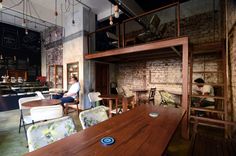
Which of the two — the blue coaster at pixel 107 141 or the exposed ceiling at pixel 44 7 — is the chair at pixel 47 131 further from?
the exposed ceiling at pixel 44 7

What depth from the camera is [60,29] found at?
22.7 feet

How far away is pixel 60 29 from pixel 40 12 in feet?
4.58

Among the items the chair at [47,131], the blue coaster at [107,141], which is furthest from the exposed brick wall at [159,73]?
the chair at [47,131]

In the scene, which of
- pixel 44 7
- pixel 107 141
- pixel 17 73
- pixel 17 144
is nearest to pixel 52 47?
pixel 44 7

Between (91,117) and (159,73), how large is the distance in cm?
463

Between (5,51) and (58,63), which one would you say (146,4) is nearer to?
(58,63)

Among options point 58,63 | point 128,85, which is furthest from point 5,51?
point 128,85

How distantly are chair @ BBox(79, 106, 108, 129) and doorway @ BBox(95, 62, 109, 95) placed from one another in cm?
403

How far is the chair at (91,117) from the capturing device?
165 centimetres

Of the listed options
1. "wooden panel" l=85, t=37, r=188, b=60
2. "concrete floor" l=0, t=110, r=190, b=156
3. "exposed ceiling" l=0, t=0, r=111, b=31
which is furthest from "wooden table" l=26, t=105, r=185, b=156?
"exposed ceiling" l=0, t=0, r=111, b=31

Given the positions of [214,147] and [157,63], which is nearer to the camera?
[214,147]

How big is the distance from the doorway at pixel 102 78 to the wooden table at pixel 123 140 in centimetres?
446

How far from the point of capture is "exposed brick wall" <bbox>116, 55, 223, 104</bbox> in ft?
15.3

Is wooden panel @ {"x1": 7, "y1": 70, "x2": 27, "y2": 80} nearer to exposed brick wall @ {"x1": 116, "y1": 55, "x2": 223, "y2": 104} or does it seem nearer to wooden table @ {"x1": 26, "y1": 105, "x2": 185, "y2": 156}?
exposed brick wall @ {"x1": 116, "y1": 55, "x2": 223, "y2": 104}
